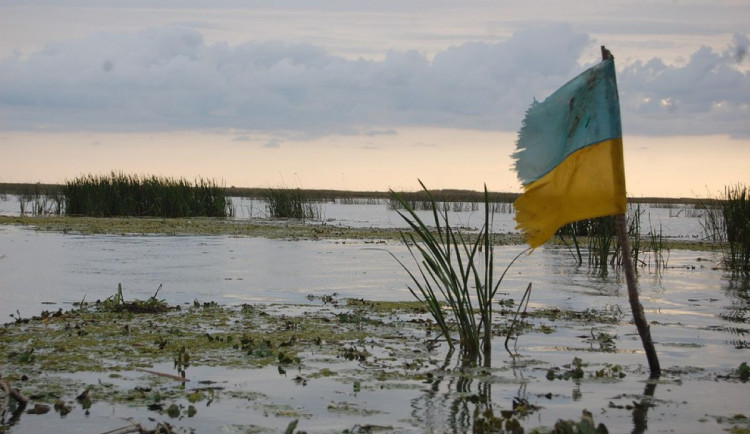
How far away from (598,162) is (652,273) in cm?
1036

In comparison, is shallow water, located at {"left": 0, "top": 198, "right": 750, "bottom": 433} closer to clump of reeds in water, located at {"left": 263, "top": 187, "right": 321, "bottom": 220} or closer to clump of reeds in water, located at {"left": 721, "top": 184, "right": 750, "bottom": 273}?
clump of reeds in water, located at {"left": 721, "top": 184, "right": 750, "bottom": 273}

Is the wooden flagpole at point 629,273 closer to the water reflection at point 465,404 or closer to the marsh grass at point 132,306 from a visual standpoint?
the water reflection at point 465,404

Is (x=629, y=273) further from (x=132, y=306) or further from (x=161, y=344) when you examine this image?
(x=132, y=306)

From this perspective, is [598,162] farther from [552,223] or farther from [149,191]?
[149,191]

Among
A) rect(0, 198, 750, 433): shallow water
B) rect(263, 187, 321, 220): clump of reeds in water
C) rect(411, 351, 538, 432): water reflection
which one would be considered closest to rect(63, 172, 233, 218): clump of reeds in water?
rect(263, 187, 321, 220): clump of reeds in water

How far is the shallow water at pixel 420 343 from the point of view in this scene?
5.39 meters

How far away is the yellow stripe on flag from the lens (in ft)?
19.7

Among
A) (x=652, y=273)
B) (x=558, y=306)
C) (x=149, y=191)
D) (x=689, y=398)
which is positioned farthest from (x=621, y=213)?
(x=149, y=191)

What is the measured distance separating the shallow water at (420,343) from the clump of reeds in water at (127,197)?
12366 millimetres

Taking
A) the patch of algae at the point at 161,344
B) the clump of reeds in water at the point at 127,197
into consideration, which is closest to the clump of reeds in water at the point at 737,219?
the patch of algae at the point at 161,344

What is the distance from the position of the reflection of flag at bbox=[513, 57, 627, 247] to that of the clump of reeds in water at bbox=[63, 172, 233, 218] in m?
28.3

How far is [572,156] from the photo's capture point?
6.13 metres

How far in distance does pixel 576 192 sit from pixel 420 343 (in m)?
2.50

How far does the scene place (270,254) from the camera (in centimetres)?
1822
